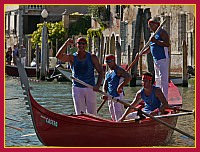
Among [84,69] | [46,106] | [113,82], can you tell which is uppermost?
[84,69]

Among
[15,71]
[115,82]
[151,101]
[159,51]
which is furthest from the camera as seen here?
[15,71]

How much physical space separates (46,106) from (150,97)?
616 centimetres

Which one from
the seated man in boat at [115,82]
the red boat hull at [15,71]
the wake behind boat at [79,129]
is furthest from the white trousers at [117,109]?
the red boat hull at [15,71]

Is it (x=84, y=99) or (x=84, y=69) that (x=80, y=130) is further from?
(x=84, y=69)

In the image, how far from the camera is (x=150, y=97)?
26.2 ft

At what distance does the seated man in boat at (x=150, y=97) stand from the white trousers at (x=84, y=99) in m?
0.41

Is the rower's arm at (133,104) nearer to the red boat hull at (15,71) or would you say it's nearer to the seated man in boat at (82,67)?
the seated man in boat at (82,67)

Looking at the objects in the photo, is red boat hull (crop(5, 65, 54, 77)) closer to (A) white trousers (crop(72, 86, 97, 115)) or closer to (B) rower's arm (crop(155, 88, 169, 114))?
(A) white trousers (crop(72, 86, 97, 115))

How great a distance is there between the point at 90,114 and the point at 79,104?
209mm

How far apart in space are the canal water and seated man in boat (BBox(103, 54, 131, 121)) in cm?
88

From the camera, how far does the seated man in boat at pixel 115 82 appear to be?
8.12m

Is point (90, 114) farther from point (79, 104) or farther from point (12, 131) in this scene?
point (12, 131)

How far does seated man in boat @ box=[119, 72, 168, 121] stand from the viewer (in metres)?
7.84

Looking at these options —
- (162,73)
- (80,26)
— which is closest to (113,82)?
(162,73)
